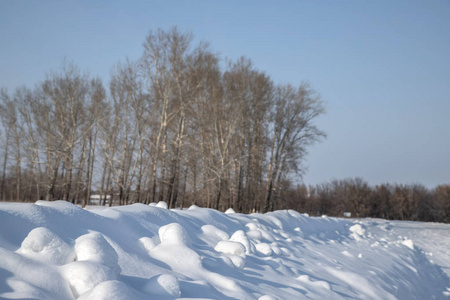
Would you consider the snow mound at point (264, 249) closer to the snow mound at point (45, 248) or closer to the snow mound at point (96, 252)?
the snow mound at point (96, 252)

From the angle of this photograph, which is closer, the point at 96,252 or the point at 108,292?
the point at 108,292

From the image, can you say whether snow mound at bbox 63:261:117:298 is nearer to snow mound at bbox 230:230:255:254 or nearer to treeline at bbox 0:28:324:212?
snow mound at bbox 230:230:255:254

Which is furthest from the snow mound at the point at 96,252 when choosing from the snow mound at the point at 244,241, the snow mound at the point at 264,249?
the snow mound at the point at 264,249

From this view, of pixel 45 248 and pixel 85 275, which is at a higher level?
pixel 45 248

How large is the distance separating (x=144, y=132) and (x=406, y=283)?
10463mm

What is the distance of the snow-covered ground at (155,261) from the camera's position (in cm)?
182

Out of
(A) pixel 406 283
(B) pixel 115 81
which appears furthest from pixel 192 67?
(A) pixel 406 283

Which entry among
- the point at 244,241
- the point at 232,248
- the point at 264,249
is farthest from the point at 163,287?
the point at 264,249

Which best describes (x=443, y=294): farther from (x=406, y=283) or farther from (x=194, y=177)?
(x=194, y=177)

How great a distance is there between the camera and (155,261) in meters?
2.58

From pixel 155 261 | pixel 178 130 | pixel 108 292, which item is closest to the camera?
pixel 108 292

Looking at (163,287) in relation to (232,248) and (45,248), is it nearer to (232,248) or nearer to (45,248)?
(45,248)

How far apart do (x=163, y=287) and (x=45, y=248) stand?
72cm

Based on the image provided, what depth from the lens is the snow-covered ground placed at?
71.8 inches
